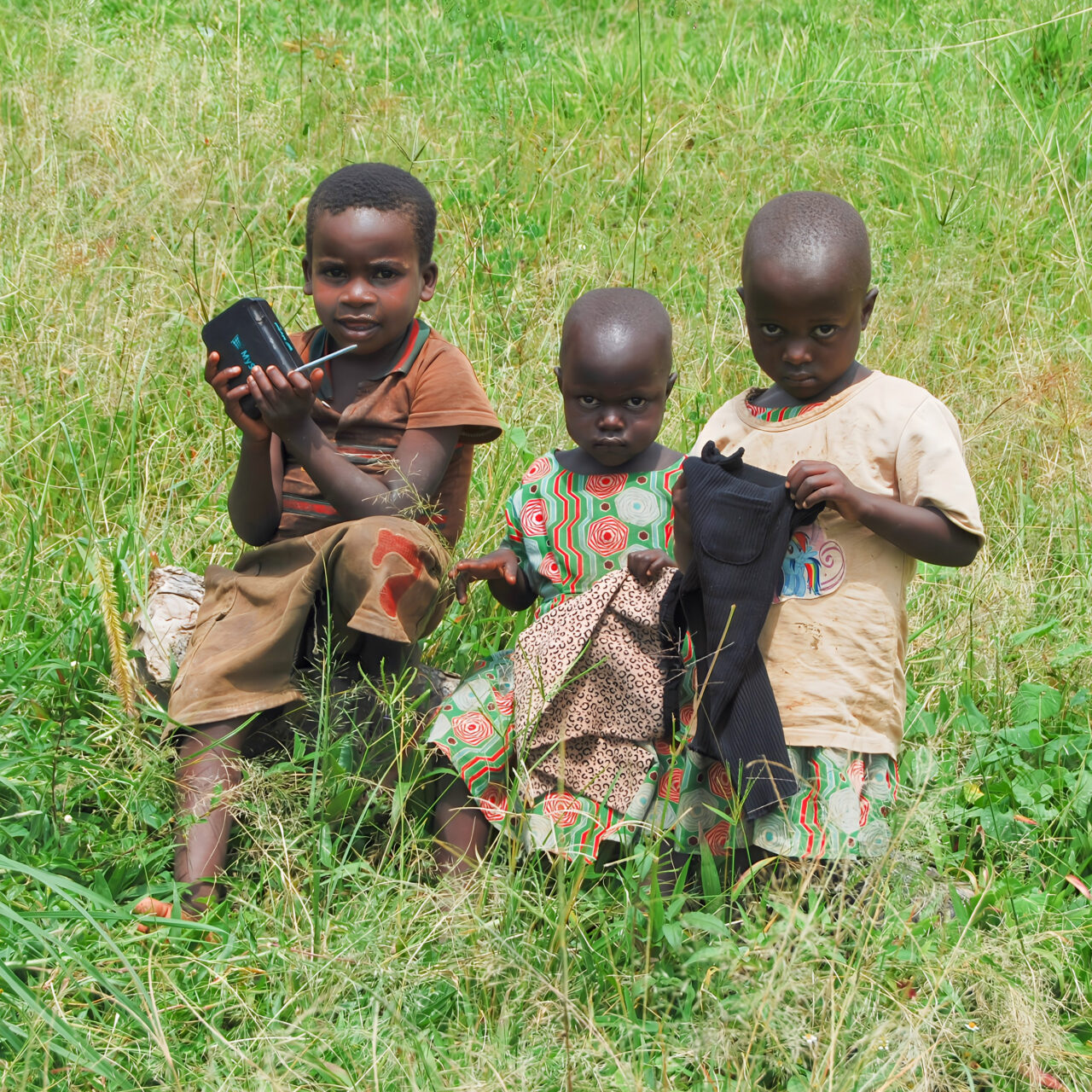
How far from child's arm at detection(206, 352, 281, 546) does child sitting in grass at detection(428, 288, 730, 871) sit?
0.46 m

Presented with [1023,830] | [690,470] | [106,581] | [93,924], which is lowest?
[1023,830]

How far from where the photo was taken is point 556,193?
180 inches

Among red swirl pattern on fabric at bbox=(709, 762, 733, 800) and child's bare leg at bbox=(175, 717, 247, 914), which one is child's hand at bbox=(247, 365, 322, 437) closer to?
child's bare leg at bbox=(175, 717, 247, 914)

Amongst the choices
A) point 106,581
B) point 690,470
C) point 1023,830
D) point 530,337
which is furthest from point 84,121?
point 1023,830

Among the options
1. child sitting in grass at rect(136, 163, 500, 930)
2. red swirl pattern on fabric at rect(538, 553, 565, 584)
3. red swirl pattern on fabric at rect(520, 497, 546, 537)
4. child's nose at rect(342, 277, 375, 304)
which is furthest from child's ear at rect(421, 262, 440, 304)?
red swirl pattern on fabric at rect(538, 553, 565, 584)

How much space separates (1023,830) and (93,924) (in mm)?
1795

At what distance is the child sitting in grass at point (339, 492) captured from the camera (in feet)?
7.72

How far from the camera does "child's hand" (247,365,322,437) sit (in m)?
2.34

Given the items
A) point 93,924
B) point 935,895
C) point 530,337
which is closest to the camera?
point 93,924

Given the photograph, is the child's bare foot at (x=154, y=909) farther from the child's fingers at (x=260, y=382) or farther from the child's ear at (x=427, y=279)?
the child's ear at (x=427, y=279)

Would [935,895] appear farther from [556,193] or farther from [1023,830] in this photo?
[556,193]

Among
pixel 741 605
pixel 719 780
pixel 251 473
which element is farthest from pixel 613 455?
pixel 251 473

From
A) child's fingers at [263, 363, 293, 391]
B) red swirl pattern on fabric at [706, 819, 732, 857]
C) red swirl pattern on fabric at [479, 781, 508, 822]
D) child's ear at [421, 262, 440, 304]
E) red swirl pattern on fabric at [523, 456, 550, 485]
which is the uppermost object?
child's ear at [421, 262, 440, 304]

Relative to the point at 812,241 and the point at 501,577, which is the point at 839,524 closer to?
the point at 812,241
